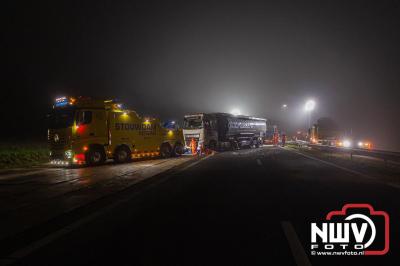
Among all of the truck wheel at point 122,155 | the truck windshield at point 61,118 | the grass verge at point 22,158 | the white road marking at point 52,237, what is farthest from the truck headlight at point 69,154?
the white road marking at point 52,237

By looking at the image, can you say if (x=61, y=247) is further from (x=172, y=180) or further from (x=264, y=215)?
(x=172, y=180)

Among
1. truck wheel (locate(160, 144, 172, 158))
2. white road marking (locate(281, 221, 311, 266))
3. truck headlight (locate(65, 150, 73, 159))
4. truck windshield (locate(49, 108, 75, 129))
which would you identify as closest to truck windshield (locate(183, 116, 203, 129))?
truck wheel (locate(160, 144, 172, 158))

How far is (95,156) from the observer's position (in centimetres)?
1792

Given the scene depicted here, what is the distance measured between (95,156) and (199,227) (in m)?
13.5

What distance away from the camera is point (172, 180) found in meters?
11.7

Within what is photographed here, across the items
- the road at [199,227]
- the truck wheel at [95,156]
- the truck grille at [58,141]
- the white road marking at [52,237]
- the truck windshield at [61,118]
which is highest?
the truck windshield at [61,118]

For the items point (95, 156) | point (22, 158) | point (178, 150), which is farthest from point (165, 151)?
point (22, 158)

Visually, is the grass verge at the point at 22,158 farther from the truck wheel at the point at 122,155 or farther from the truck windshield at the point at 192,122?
the truck windshield at the point at 192,122

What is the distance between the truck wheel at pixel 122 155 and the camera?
19.1 metres

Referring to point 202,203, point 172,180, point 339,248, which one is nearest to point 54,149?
point 172,180

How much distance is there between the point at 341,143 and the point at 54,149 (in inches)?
1162

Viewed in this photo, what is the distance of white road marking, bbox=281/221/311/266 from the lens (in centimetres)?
413

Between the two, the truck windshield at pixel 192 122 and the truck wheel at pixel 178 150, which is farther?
the truck windshield at pixel 192 122

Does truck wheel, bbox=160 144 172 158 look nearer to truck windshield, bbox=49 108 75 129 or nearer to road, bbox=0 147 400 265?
truck windshield, bbox=49 108 75 129
